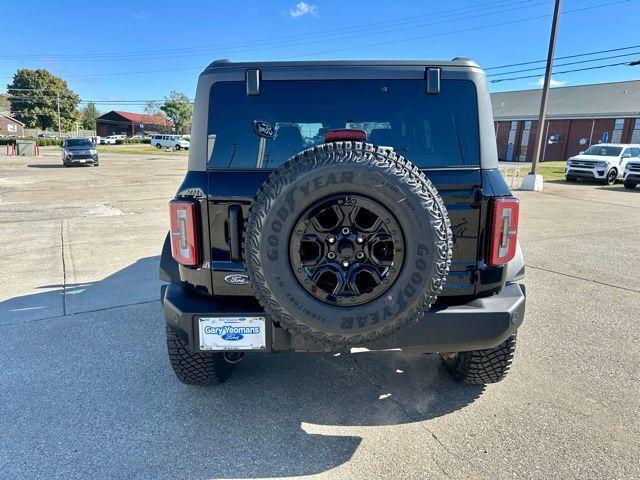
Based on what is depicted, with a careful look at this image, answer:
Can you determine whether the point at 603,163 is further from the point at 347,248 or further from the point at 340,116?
the point at 347,248

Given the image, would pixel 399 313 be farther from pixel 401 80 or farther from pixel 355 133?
pixel 401 80

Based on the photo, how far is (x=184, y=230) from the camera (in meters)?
2.33

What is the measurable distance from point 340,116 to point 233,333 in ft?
4.39

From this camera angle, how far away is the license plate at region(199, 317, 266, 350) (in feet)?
7.36

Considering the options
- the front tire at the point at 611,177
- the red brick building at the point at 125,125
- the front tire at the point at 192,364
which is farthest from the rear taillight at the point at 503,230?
the red brick building at the point at 125,125

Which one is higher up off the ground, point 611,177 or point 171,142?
point 171,142

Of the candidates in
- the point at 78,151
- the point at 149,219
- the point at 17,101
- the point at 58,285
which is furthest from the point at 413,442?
the point at 17,101

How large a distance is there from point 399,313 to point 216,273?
100cm

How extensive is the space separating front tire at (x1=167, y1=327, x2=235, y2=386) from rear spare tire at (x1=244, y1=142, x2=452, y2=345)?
937mm

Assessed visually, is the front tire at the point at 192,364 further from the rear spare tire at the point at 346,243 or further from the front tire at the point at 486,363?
the front tire at the point at 486,363

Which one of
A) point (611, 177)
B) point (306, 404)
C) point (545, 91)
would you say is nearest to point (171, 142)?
point (545, 91)

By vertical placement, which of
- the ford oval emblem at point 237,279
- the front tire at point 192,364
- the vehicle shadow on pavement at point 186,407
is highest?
the ford oval emblem at point 237,279

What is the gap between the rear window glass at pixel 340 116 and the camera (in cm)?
240

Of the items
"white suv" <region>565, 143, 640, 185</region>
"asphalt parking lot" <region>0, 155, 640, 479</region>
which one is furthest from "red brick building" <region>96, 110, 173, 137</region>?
"asphalt parking lot" <region>0, 155, 640, 479</region>
